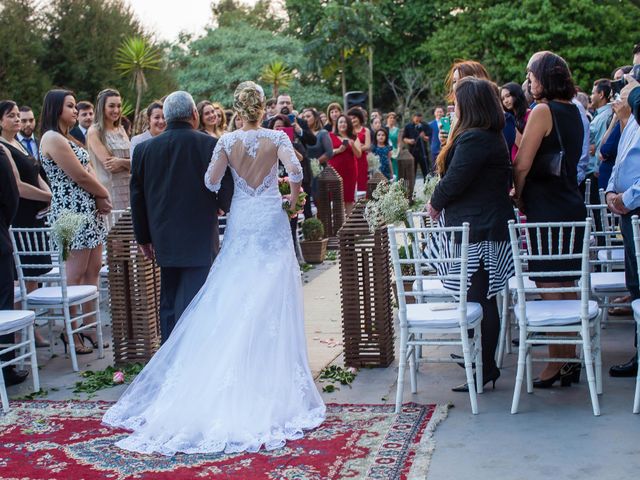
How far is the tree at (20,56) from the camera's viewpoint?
28.7 metres

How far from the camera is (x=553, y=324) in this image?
5727 millimetres

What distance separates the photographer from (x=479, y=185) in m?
6.08

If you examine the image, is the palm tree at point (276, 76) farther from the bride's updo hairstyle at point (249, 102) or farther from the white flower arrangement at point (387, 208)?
the bride's updo hairstyle at point (249, 102)

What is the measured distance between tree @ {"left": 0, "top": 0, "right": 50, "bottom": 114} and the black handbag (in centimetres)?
2496

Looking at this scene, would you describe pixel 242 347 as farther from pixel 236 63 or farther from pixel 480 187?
pixel 236 63

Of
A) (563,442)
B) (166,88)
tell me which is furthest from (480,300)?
(166,88)

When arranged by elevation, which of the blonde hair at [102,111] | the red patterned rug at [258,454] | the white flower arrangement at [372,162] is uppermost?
the blonde hair at [102,111]

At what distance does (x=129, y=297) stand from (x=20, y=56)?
23.5 metres

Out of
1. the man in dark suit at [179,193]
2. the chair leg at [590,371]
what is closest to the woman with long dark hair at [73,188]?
the man in dark suit at [179,193]

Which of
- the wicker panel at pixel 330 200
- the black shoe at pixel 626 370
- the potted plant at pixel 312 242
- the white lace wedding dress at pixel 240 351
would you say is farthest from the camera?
the wicker panel at pixel 330 200

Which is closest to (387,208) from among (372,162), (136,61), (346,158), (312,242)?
(312,242)

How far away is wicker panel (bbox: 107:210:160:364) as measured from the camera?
741 centimetres

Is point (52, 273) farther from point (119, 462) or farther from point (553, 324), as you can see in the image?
point (553, 324)

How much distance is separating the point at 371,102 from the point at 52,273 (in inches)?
1314
